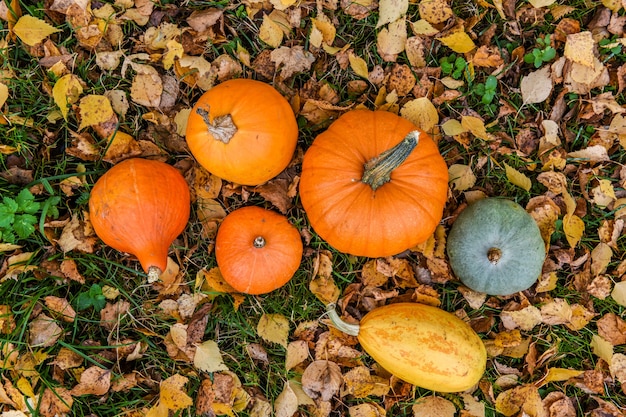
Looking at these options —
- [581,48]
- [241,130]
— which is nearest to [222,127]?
[241,130]

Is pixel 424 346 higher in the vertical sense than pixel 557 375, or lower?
higher

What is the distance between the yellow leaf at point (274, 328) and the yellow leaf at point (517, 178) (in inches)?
60.5

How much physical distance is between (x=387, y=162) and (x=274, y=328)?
1.19 meters

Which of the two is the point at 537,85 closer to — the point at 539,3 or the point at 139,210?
the point at 539,3

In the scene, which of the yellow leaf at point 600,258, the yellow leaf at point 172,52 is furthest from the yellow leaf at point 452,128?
the yellow leaf at point 172,52

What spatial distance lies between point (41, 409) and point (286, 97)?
2184 mm

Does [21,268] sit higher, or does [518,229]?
[518,229]

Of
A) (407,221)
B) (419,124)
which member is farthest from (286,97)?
(407,221)

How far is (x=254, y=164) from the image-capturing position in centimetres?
261

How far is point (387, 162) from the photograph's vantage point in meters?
2.45

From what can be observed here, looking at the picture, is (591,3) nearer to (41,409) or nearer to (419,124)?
(419,124)

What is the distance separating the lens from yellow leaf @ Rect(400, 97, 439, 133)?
2.98 meters

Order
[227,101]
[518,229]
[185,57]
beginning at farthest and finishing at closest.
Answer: [185,57] < [518,229] < [227,101]

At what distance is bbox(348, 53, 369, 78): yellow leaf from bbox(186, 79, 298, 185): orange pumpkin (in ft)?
1.78
